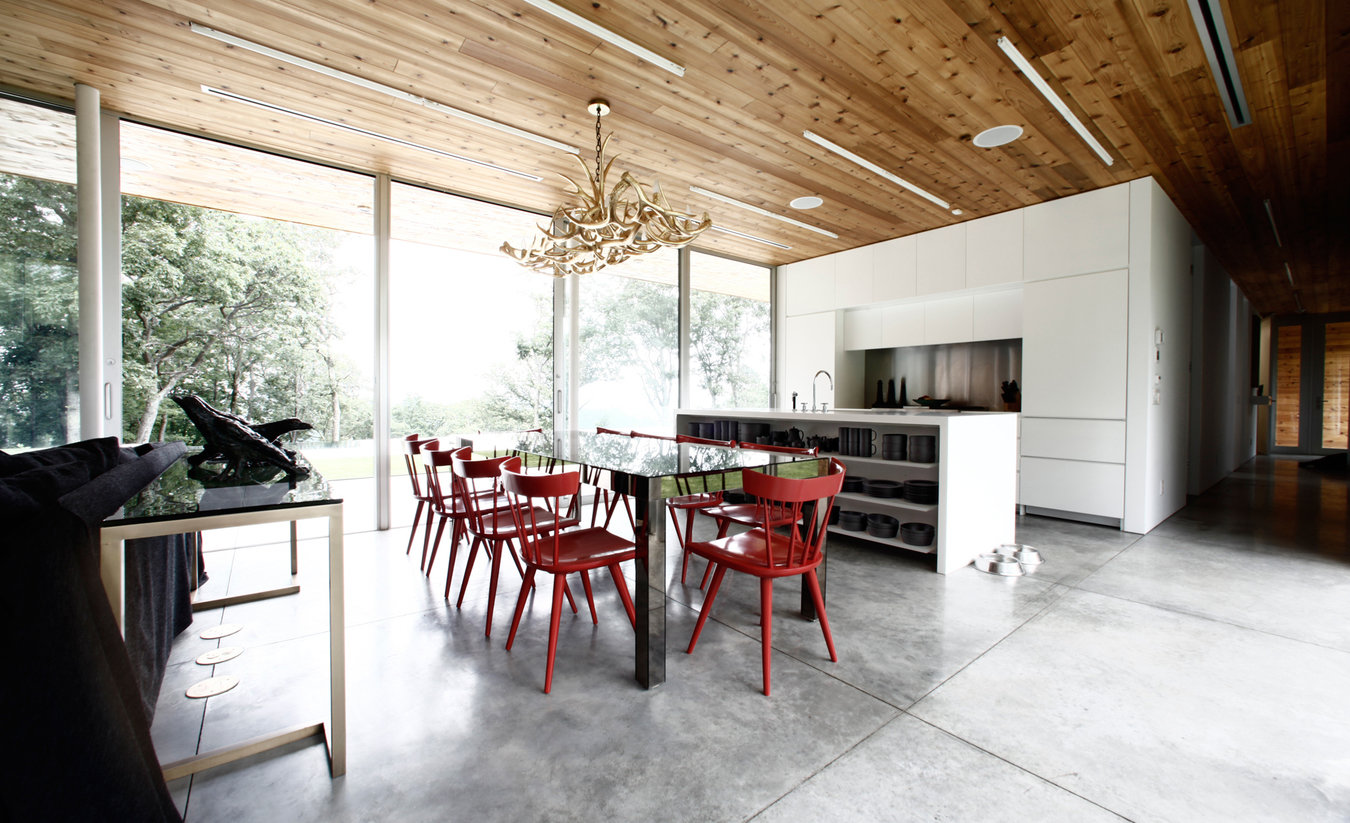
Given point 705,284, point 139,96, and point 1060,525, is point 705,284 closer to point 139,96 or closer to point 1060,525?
point 1060,525

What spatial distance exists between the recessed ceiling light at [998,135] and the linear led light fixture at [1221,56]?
940 millimetres

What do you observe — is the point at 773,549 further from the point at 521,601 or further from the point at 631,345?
the point at 631,345

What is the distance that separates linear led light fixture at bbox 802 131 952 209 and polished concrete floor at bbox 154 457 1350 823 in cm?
295

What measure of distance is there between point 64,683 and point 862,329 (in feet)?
22.5

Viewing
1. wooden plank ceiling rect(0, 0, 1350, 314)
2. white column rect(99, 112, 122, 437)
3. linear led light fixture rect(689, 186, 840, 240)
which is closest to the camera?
wooden plank ceiling rect(0, 0, 1350, 314)

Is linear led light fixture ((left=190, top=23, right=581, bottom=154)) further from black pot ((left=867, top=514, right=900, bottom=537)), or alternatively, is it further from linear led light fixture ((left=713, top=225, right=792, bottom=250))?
black pot ((left=867, top=514, right=900, bottom=537))

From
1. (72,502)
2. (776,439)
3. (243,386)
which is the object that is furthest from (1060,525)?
(243,386)

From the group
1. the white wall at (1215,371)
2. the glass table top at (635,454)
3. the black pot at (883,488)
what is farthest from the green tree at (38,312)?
the white wall at (1215,371)

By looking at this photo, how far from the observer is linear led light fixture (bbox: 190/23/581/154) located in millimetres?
2734

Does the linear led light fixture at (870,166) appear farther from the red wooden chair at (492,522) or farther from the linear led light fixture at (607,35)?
the red wooden chair at (492,522)

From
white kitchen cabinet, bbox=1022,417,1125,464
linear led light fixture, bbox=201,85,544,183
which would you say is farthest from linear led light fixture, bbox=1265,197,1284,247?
linear led light fixture, bbox=201,85,544,183

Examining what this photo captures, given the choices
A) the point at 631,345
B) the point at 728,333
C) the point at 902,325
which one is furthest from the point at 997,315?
the point at 631,345

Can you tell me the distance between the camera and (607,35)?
8.89ft

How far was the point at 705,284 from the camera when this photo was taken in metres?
6.87
